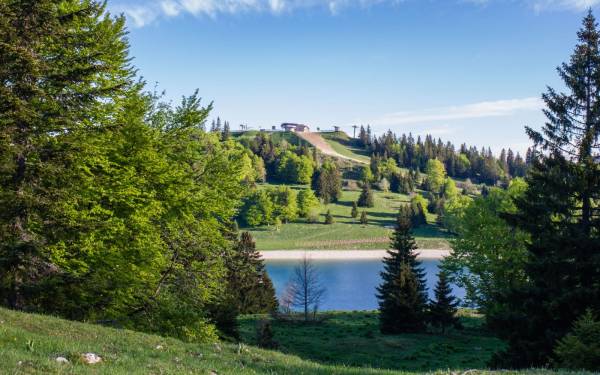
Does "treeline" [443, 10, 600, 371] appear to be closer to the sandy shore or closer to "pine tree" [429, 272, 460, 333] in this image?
"pine tree" [429, 272, 460, 333]

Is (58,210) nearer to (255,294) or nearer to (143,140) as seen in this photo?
(143,140)

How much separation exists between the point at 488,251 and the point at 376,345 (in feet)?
38.3

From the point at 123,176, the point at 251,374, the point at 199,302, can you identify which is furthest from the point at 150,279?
the point at 251,374

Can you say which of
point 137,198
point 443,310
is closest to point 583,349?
point 137,198

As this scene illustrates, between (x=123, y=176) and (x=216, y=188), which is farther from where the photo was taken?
(x=216, y=188)

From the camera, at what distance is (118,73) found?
1906cm

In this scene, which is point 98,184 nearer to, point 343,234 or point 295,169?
point 343,234

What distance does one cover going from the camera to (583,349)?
14.3m

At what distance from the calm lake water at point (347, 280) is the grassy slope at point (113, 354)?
41.3 metres

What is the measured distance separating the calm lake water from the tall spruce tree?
96.6 feet

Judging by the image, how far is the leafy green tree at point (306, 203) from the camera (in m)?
148

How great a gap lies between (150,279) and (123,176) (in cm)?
489

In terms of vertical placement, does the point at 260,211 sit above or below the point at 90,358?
below

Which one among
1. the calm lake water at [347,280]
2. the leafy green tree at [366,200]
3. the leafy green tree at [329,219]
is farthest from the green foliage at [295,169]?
the calm lake water at [347,280]
